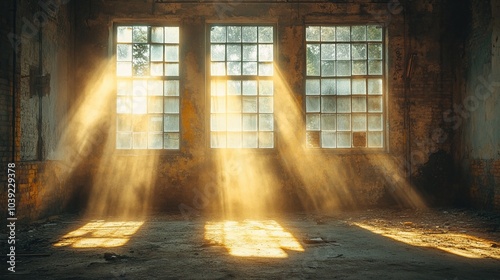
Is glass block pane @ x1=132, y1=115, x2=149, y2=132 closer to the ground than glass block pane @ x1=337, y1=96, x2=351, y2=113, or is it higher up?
closer to the ground

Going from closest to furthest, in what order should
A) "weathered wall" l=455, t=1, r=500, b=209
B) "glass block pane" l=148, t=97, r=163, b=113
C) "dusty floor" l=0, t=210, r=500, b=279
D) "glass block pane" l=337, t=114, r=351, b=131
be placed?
"dusty floor" l=0, t=210, r=500, b=279 < "weathered wall" l=455, t=1, r=500, b=209 < "glass block pane" l=148, t=97, r=163, b=113 < "glass block pane" l=337, t=114, r=351, b=131

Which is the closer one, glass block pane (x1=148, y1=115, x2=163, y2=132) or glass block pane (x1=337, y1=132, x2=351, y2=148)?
glass block pane (x1=148, y1=115, x2=163, y2=132)

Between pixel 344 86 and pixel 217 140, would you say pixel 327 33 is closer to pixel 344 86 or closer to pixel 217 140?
pixel 344 86

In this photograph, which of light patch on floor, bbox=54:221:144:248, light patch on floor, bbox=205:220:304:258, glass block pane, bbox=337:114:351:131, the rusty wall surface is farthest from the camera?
glass block pane, bbox=337:114:351:131

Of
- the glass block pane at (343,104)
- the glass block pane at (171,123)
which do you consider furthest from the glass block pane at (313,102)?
the glass block pane at (171,123)

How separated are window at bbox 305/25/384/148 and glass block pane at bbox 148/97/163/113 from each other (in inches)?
112

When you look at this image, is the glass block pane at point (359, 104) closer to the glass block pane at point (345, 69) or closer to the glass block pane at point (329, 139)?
the glass block pane at point (345, 69)

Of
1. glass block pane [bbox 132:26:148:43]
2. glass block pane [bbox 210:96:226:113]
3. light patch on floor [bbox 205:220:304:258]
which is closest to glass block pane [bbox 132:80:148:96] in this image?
glass block pane [bbox 132:26:148:43]

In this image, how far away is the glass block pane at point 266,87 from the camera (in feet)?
26.2

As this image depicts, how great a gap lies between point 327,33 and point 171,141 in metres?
3.69

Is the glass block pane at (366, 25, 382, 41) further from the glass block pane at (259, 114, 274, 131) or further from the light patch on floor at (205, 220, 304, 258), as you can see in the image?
the light patch on floor at (205, 220, 304, 258)

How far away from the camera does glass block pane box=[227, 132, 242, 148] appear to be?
7.95 meters

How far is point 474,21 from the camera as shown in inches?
293

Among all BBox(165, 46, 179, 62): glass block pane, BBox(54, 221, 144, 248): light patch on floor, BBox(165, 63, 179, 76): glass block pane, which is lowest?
BBox(54, 221, 144, 248): light patch on floor
